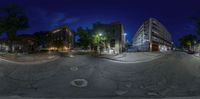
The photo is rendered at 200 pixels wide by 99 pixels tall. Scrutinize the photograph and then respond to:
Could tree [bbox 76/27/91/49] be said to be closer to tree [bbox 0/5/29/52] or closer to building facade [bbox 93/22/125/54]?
building facade [bbox 93/22/125/54]

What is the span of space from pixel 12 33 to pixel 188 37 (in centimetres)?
6591

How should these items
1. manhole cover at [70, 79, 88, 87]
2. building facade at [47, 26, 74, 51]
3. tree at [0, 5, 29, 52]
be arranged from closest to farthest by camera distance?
1. manhole cover at [70, 79, 88, 87]
2. tree at [0, 5, 29, 52]
3. building facade at [47, 26, 74, 51]

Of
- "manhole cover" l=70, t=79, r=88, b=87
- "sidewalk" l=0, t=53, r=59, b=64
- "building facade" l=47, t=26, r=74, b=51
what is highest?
"building facade" l=47, t=26, r=74, b=51

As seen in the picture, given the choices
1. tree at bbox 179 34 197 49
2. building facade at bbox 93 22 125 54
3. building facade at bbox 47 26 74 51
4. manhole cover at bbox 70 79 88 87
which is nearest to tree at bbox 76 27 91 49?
building facade at bbox 93 22 125 54

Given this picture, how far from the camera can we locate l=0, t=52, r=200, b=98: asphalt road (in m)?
6.68

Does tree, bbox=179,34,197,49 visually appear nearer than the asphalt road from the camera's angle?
No

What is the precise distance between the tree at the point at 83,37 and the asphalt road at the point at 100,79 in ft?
105

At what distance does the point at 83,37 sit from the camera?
42.4 meters

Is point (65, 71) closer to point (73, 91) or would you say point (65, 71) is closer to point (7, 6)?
point (73, 91)

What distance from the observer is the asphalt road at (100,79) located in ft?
21.9

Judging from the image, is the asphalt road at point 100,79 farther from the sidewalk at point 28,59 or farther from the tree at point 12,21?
the tree at point 12,21

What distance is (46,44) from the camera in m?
37.5

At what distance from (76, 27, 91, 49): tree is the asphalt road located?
32.0 metres

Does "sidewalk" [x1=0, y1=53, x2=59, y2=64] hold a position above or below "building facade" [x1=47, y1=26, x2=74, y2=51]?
below
